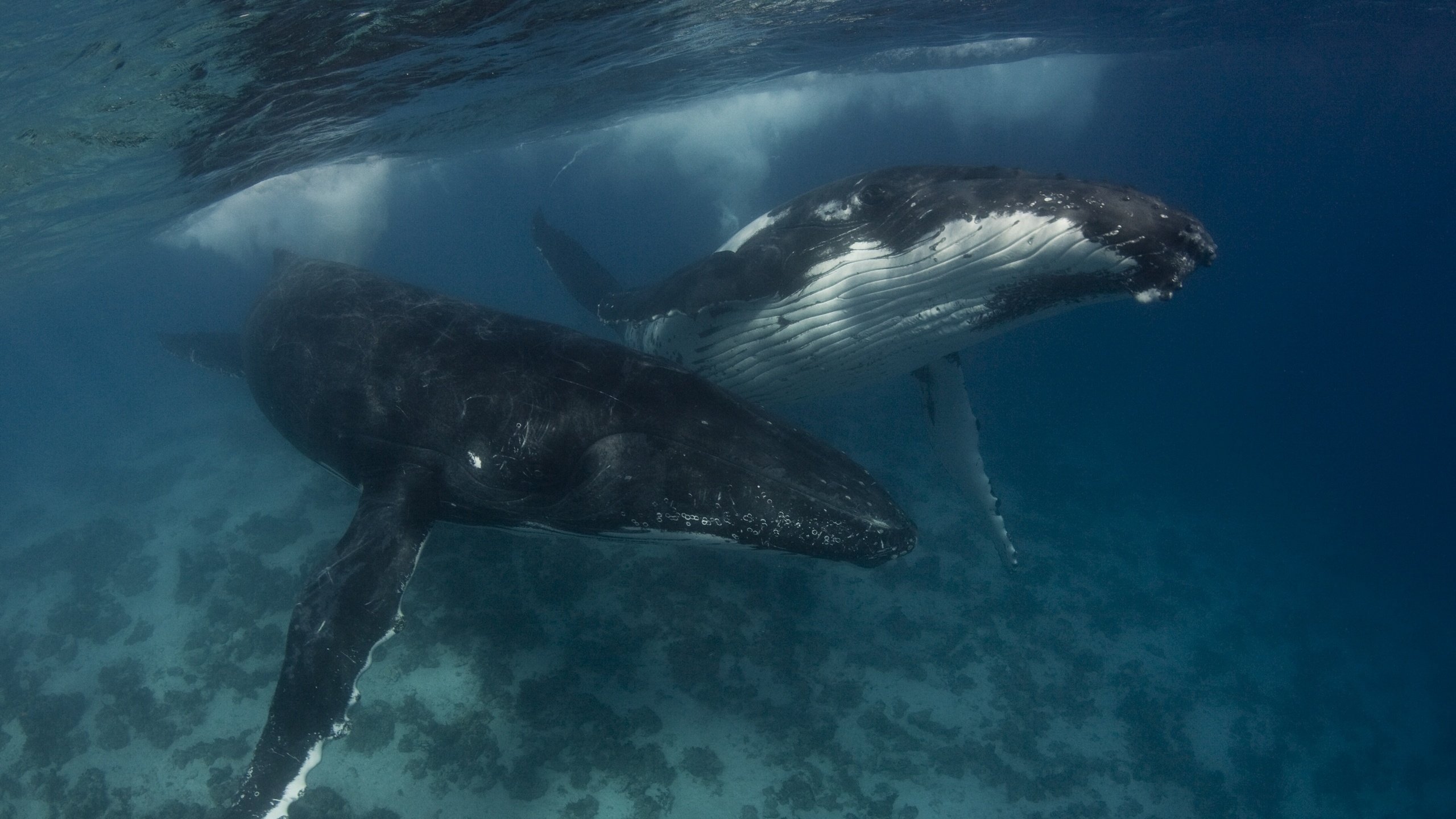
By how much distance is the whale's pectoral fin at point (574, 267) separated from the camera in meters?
13.0

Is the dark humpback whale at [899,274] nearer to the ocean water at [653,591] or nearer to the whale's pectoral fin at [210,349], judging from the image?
the ocean water at [653,591]

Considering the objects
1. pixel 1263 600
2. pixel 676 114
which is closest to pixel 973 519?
pixel 1263 600

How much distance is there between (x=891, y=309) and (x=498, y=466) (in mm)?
3562

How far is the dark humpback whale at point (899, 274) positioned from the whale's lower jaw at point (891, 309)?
0.01 m

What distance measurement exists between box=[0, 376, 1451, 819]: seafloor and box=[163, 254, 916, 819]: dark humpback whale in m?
3.73

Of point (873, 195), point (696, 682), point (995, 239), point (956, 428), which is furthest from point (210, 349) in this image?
point (995, 239)

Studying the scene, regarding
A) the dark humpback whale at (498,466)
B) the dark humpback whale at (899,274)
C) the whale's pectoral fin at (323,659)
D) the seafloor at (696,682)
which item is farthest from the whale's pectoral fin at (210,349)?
the whale's pectoral fin at (323,659)

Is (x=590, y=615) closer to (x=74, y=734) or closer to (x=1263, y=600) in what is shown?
(x=74, y=734)

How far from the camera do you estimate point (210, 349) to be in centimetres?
1365

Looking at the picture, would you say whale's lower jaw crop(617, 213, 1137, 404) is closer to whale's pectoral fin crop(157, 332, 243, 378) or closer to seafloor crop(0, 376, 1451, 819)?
seafloor crop(0, 376, 1451, 819)

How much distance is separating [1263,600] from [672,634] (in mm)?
17883

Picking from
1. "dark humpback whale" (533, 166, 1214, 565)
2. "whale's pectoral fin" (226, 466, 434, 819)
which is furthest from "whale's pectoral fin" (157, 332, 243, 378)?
"whale's pectoral fin" (226, 466, 434, 819)

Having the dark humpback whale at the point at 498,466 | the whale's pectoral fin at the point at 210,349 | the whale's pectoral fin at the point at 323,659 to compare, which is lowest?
the whale's pectoral fin at the point at 210,349

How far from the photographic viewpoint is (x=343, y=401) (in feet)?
19.4
